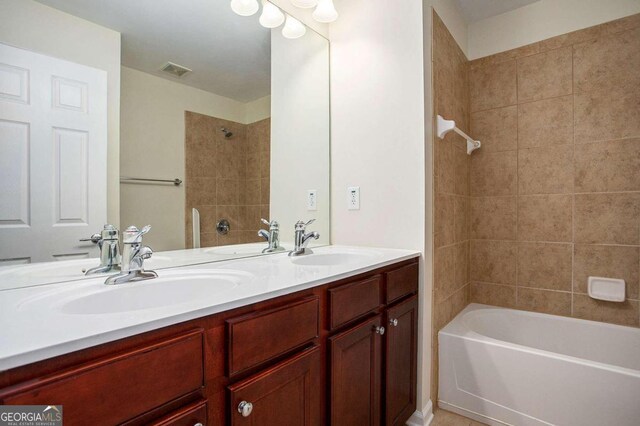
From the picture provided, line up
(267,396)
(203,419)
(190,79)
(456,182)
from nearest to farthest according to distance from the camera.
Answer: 1. (203,419)
2. (267,396)
3. (190,79)
4. (456,182)

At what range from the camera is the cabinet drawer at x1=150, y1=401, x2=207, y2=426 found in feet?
1.98

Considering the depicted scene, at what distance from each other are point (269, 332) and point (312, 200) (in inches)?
43.9

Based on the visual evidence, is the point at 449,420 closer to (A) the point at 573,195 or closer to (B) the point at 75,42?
(A) the point at 573,195

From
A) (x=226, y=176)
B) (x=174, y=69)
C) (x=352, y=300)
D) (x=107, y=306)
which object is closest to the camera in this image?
(x=107, y=306)

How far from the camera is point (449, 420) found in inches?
64.7

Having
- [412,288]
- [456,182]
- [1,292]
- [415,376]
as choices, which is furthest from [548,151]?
[1,292]

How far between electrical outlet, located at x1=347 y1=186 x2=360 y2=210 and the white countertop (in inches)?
22.1

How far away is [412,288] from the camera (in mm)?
1513

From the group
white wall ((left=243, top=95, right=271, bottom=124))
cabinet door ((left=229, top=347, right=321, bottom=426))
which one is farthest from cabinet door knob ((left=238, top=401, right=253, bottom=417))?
white wall ((left=243, top=95, right=271, bottom=124))

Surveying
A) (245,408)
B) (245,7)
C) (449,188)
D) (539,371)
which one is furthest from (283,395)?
(245,7)

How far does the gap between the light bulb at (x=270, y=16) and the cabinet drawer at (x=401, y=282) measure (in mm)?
1372

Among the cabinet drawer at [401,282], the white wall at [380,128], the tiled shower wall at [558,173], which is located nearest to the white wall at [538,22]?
the tiled shower wall at [558,173]

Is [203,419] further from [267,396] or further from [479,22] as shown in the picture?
[479,22]

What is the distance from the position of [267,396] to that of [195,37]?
138 cm
